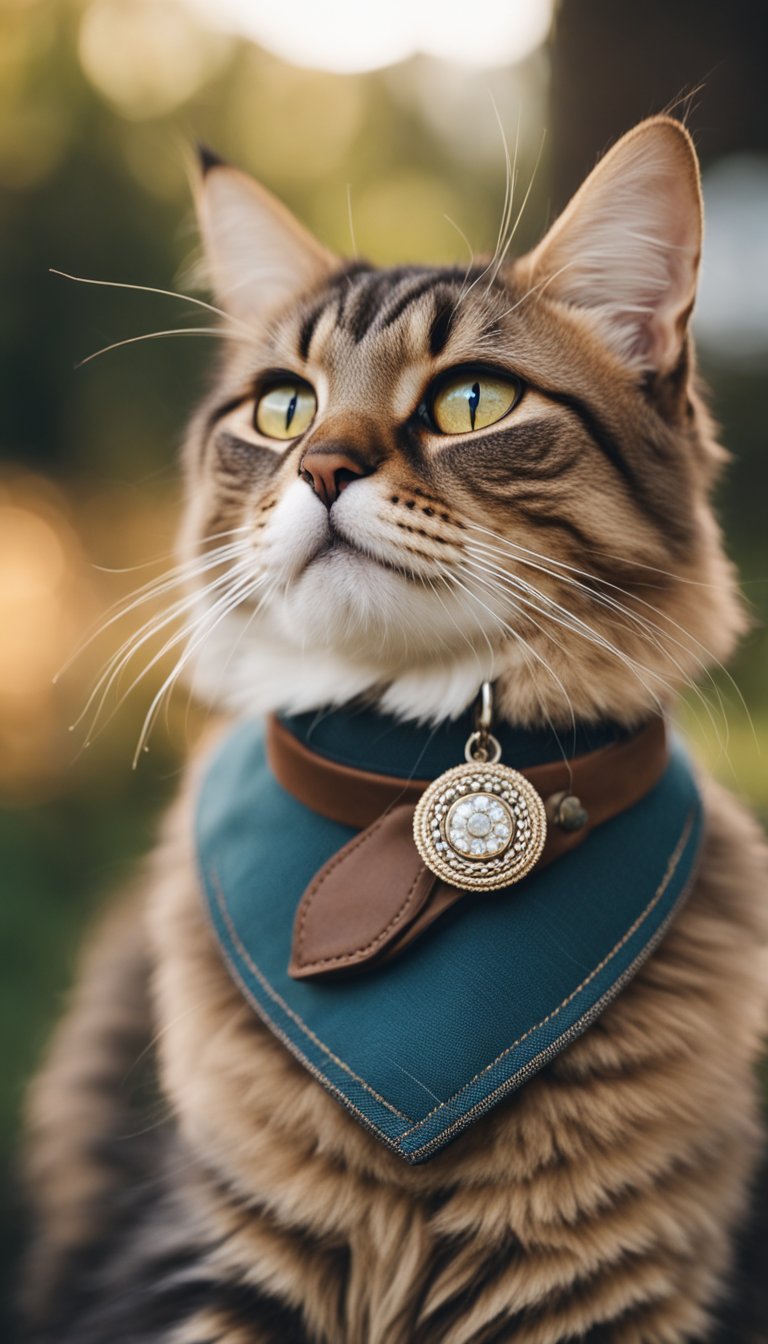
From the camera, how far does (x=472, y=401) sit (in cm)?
121

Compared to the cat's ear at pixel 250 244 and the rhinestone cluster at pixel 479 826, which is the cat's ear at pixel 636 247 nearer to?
the cat's ear at pixel 250 244

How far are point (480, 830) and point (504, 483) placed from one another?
388 mm

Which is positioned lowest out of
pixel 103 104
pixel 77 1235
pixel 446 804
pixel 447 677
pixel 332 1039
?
pixel 77 1235

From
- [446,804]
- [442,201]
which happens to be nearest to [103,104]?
[442,201]

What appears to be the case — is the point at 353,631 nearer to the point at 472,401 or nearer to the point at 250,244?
the point at 472,401

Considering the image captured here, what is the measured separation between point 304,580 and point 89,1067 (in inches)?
41.5

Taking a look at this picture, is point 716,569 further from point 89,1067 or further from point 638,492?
point 89,1067

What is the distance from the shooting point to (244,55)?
370cm

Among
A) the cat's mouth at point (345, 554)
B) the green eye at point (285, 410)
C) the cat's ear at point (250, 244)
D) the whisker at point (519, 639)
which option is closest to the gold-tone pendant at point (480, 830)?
the whisker at point (519, 639)

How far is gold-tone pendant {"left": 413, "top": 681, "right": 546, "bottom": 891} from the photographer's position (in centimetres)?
111

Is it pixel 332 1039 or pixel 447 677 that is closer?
pixel 332 1039

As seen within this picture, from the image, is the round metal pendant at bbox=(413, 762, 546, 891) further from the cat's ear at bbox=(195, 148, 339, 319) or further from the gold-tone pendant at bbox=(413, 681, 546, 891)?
the cat's ear at bbox=(195, 148, 339, 319)

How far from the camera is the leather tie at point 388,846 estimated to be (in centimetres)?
112

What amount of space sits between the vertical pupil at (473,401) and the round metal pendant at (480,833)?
429 mm
